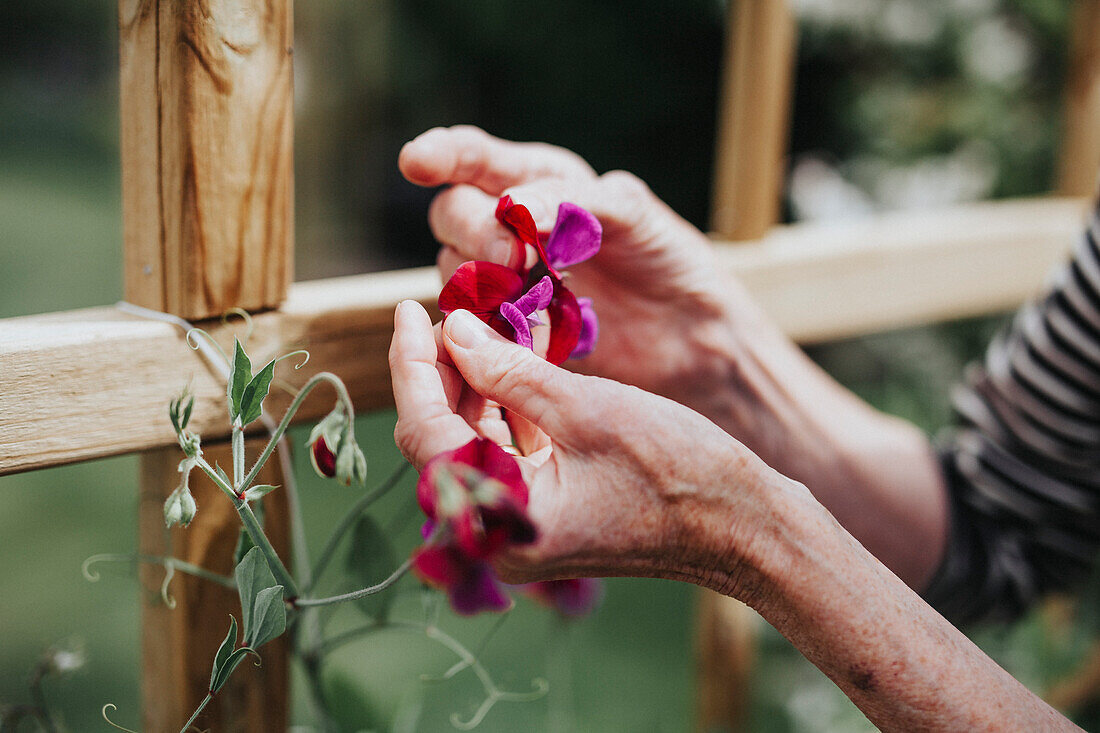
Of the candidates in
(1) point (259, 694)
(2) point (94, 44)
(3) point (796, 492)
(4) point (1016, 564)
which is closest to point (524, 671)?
A: (4) point (1016, 564)

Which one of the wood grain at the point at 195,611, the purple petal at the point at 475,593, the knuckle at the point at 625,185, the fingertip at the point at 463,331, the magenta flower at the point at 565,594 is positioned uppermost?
the knuckle at the point at 625,185

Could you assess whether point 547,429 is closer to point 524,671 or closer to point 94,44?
point 524,671

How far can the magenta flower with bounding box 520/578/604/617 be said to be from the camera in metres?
0.89

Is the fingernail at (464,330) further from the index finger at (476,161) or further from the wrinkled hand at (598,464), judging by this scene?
the index finger at (476,161)

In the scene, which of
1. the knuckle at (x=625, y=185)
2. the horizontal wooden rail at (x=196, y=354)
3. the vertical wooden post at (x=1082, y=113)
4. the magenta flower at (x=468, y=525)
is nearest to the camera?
the magenta flower at (x=468, y=525)

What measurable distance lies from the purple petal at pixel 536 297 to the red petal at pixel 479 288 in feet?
0.07

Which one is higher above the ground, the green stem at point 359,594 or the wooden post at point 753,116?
the wooden post at point 753,116

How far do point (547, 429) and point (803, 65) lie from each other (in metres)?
2.20

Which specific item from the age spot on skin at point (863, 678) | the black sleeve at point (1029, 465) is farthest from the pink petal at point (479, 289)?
the black sleeve at point (1029, 465)

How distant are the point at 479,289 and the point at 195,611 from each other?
381 mm

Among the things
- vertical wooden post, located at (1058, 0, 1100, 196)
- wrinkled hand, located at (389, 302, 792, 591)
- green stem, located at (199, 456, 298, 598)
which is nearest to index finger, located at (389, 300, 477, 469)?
wrinkled hand, located at (389, 302, 792, 591)

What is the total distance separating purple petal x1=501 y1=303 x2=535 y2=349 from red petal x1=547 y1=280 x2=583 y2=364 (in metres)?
0.04

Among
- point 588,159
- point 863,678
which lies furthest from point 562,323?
point 588,159

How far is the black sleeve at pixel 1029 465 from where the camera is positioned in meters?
1.04
